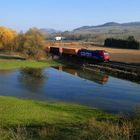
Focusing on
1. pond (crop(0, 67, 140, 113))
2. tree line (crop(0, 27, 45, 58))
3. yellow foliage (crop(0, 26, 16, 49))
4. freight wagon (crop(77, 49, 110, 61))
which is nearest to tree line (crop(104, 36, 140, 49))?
freight wagon (crop(77, 49, 110, 61))

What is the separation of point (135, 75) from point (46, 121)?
102 feet

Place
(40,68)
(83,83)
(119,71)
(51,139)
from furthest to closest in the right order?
(40,68) → (119,71) → (83,83) → (51,139)

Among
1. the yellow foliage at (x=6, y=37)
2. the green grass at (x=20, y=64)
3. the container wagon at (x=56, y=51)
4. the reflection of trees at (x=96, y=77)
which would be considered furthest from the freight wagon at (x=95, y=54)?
the yellow foliage at (x=6, y=37)

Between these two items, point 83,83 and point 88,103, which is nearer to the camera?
point 88,103

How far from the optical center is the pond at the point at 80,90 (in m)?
31.8

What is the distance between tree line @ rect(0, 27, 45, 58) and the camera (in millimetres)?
75938

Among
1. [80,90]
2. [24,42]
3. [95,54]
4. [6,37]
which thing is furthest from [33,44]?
[80,90]

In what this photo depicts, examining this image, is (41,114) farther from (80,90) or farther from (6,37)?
(6,37)

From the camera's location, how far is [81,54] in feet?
253

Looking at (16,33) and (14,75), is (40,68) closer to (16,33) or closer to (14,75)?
(14,75)

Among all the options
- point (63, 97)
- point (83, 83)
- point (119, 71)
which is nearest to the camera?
point (63, 97)

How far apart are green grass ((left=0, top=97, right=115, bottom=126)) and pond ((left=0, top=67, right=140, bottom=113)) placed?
360cm

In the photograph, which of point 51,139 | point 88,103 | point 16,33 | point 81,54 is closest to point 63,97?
point 88,103

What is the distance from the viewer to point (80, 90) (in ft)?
129
